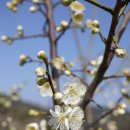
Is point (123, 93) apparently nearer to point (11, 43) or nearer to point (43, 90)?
point (43, 90)

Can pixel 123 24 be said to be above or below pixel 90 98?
above

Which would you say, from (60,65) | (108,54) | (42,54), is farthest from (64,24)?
(42,54)

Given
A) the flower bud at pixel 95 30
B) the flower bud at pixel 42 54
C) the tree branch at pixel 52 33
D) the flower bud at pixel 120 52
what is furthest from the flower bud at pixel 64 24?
the flower bud at pixel 42 54

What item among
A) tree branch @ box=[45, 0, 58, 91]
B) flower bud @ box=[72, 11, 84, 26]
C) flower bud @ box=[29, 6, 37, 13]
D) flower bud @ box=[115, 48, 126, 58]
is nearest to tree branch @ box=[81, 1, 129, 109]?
flower bud @ box=[115, 48, 126, 58]

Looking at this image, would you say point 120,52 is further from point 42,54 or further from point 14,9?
point 14,9

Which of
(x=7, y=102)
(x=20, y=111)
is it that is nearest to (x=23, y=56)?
(x=7, y=102)

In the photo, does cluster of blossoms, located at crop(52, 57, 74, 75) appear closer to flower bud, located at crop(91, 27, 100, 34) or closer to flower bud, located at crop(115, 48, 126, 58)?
flower bud, located at crop(91, 27, 100, 34)
